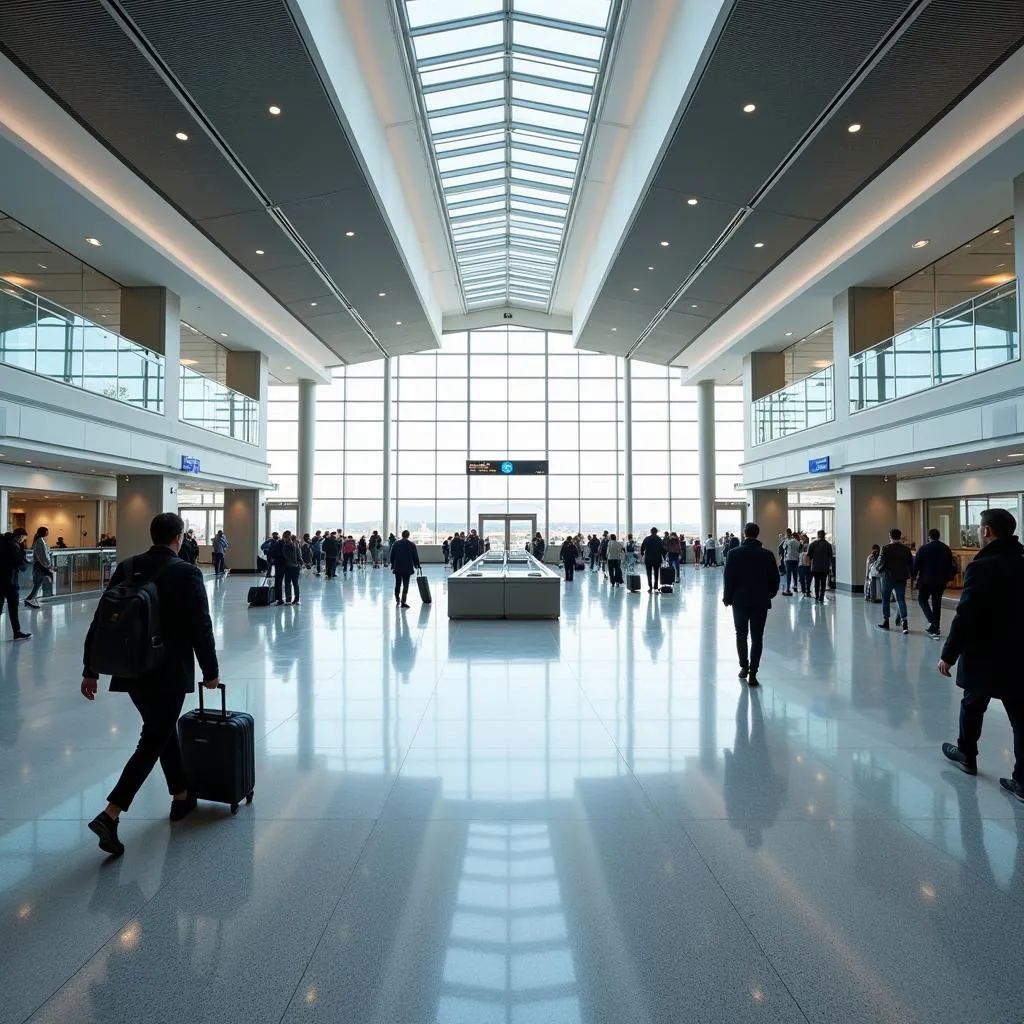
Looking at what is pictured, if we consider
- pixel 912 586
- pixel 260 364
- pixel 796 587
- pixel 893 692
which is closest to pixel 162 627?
pixel 893 692

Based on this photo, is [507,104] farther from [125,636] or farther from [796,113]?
[125,636]

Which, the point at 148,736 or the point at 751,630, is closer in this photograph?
the point at 148,736

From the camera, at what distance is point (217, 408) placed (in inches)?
893

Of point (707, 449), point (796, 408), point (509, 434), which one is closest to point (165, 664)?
point (796, 408)

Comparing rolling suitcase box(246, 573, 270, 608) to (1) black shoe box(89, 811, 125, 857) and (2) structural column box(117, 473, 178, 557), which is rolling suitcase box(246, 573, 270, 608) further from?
(1) black shoe box(89, 811, 125, 857)

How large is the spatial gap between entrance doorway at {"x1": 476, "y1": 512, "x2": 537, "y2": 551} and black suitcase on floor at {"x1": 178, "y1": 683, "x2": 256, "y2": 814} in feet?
106

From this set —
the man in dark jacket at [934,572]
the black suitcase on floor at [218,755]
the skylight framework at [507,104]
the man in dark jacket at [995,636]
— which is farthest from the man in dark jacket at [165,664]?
the skylight framework at [507,104]

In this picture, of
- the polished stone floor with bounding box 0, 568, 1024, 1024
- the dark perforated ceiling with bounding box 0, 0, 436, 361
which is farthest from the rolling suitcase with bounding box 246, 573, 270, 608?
the dark perforated ceiling with bounding box 0, 0, 436, 361

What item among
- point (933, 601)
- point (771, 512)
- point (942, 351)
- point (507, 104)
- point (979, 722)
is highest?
point (507, 104)

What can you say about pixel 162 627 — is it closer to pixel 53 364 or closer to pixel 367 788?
pixel 367 788

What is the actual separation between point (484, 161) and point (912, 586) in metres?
16.8

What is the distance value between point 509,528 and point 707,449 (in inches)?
438

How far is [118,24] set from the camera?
9.41m

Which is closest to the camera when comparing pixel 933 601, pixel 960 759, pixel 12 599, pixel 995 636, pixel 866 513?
pixel 995 636
